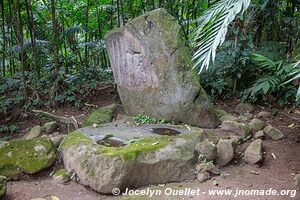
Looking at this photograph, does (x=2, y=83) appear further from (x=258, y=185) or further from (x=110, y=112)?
(x=258, y=185)

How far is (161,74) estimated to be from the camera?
398 cm

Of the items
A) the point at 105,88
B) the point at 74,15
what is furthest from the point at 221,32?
the point at 74,15

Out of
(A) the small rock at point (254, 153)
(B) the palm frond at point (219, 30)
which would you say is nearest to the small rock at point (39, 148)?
(B) the palm frond at point (219, 30)

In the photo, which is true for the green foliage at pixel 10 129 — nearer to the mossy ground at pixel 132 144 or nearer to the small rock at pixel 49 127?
the small rock at pixel 49 127

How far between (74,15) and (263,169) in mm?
4709

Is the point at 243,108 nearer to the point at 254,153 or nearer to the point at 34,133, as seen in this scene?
the point at 254,153

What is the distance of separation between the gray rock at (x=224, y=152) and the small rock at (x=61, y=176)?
1506 millimetres

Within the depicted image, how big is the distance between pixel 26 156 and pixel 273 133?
2.79 m

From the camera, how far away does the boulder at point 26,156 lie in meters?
3.03

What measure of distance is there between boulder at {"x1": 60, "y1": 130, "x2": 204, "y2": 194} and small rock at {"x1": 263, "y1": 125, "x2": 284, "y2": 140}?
3.52 feet

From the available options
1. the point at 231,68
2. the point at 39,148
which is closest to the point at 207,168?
the point at 39,148

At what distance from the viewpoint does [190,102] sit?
3.88m

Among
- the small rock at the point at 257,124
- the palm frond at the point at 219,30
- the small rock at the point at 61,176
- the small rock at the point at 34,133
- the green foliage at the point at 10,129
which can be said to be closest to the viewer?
the palm frond at the point at 219,30

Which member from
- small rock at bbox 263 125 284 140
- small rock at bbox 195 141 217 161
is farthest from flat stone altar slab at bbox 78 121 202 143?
small rock at bbox 263 125 284 140
